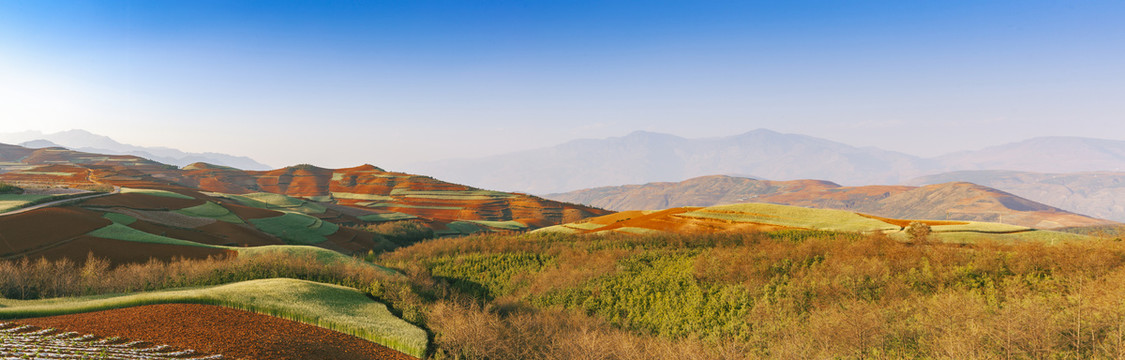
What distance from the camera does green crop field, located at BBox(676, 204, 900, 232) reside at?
4275cm

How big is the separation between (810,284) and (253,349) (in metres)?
20.3

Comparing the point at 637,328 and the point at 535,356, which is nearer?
the point at 535,356

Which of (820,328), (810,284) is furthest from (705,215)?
(820,328)

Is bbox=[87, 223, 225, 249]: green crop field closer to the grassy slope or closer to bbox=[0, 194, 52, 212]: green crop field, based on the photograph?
bbox=[0, 194, 52, 212]: green crop field

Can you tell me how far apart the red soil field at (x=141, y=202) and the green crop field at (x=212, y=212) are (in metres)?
1.12

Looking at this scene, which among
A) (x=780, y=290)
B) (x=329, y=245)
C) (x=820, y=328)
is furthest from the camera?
(x=329, y=245)

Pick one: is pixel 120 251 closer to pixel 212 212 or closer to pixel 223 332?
pixel 212 212

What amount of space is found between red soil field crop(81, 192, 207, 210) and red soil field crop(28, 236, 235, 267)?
16.9 m

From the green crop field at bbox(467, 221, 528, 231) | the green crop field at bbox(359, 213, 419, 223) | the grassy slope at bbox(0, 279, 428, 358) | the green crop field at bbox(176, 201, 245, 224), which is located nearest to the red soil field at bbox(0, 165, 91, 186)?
the green crop field at bbox(176, 201, 245, 224)

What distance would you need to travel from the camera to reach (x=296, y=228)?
56000mm

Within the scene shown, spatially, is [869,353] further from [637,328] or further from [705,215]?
[705,215]

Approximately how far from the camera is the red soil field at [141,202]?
4453 centimetres

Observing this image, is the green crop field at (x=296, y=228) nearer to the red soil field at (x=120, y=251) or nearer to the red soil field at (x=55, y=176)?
the red soil field at (x=120, y=251)

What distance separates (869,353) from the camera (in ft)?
35.4
